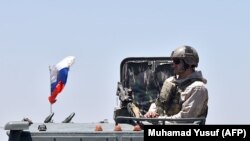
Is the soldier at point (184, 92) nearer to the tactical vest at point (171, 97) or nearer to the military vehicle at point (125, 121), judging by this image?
the tactical vest at point (171, 97)

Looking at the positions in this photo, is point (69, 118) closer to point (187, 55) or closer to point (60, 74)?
point (187, 55)

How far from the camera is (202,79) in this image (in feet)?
54.4

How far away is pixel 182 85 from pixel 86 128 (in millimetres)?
1866

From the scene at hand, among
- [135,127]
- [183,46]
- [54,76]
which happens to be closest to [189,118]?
[135,127]

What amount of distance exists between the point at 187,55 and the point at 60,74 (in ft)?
50.6

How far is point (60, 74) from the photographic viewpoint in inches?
1253

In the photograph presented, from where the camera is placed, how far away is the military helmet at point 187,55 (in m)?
16.6

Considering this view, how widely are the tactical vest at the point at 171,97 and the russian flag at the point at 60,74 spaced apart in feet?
46.3

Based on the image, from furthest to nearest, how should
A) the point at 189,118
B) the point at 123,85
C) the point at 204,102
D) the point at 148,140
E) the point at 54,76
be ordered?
the point at 54,76
the point at 123,85
the point at 204,102
the point at 189,118
the point at 148,140

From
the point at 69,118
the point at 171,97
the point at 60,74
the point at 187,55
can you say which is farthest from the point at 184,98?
the point at 60,74

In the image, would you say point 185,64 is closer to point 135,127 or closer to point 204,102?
point 204,102

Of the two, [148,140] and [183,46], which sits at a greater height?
[183,46]

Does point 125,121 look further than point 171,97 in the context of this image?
No

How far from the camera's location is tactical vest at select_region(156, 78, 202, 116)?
16.4m
